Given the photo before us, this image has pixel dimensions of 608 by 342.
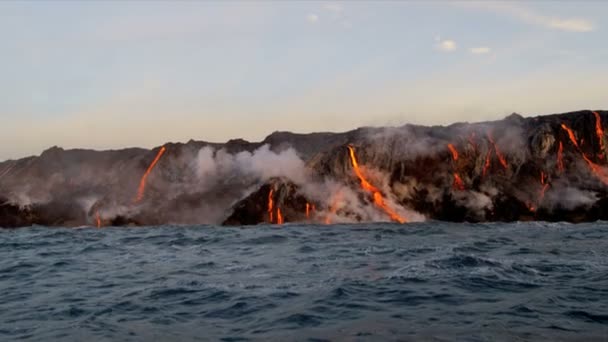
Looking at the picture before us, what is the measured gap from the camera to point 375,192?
37.8 m

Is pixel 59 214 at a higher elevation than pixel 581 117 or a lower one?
lower

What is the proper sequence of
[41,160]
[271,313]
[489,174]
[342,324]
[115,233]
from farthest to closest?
[41,160]
[489,174]
[115,233]
[271,313]
[342,324]

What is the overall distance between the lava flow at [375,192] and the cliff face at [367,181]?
0.09m

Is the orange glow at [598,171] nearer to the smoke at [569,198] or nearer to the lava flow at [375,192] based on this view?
the smoke at [569,198]

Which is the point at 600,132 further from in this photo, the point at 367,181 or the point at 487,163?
the point at 367,181

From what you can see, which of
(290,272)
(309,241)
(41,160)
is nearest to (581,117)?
(309,241)

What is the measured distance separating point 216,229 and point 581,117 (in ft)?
88.1

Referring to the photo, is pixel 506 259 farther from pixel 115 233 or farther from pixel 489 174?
pixel 115 233

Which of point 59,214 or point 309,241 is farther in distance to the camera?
point 59,214

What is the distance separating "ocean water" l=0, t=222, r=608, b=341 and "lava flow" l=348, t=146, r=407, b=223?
1073 centimetres

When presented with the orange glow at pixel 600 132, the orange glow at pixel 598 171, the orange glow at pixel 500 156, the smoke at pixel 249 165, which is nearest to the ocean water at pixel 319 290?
the orange glow at pixel 598 171

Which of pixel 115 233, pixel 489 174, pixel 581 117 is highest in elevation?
pixel 581 117

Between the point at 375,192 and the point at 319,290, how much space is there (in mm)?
24182

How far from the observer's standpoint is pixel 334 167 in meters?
39.4
